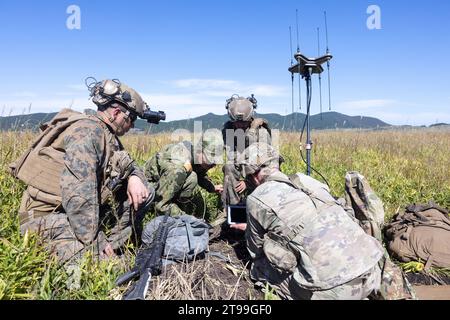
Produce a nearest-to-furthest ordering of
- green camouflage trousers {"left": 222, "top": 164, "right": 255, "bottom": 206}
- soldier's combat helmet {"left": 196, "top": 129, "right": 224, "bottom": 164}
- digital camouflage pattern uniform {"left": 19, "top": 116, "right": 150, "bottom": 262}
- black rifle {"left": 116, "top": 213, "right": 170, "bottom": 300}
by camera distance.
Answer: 1. black rifle {"left": 116, "top": 213, "right": 170, "bottom": 300}
2. digital camouflage pattern uniform {"left": 19, "top": 116, "right": 150, "bottom": 262}
3. soldier's combat helmet {"left": 196, "top": 129, "right": 224, "bottom": 164}
4. green camouflage trousers {"left": 222, "top": 164, "right": 255, "bottom": 206}

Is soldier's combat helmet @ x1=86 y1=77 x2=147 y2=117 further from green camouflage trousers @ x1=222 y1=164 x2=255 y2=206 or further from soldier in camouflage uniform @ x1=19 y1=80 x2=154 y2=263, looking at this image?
green camouflage trousers @ x1=222 y1=164 x2=255 y2=206

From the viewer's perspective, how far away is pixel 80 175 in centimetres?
277

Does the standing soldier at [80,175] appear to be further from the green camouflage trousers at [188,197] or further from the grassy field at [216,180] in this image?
the green camouflage trousers at [188,197]

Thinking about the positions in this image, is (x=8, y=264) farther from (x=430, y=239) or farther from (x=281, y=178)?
(x=430, y=239)

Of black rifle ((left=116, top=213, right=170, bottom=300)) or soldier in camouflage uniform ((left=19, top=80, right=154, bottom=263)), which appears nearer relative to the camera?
black rifle ((left=116, top=213, right=170, bottom=300))

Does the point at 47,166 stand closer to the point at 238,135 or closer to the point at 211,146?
the point at 211,146

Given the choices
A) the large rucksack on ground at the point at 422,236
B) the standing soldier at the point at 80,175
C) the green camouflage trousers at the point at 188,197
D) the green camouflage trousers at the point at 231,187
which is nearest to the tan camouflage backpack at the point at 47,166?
the standing soldier at the point at 80,175

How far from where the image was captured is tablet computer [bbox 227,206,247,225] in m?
3.58

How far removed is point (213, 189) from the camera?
4973 mm

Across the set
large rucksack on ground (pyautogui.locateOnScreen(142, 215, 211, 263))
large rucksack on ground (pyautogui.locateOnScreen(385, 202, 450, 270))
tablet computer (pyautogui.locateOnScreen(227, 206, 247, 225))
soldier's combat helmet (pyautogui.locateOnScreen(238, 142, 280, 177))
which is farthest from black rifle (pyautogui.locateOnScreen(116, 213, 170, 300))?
large rucksack on ground (pyautogui.locateOnScreen(385, 202, 450, 270))

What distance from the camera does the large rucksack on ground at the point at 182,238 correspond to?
10.4 ft

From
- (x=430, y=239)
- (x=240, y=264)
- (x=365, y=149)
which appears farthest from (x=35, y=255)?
(x=365, y=149)

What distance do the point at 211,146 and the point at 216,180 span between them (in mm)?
1831

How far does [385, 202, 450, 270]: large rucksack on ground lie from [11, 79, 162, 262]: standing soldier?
2694mm
